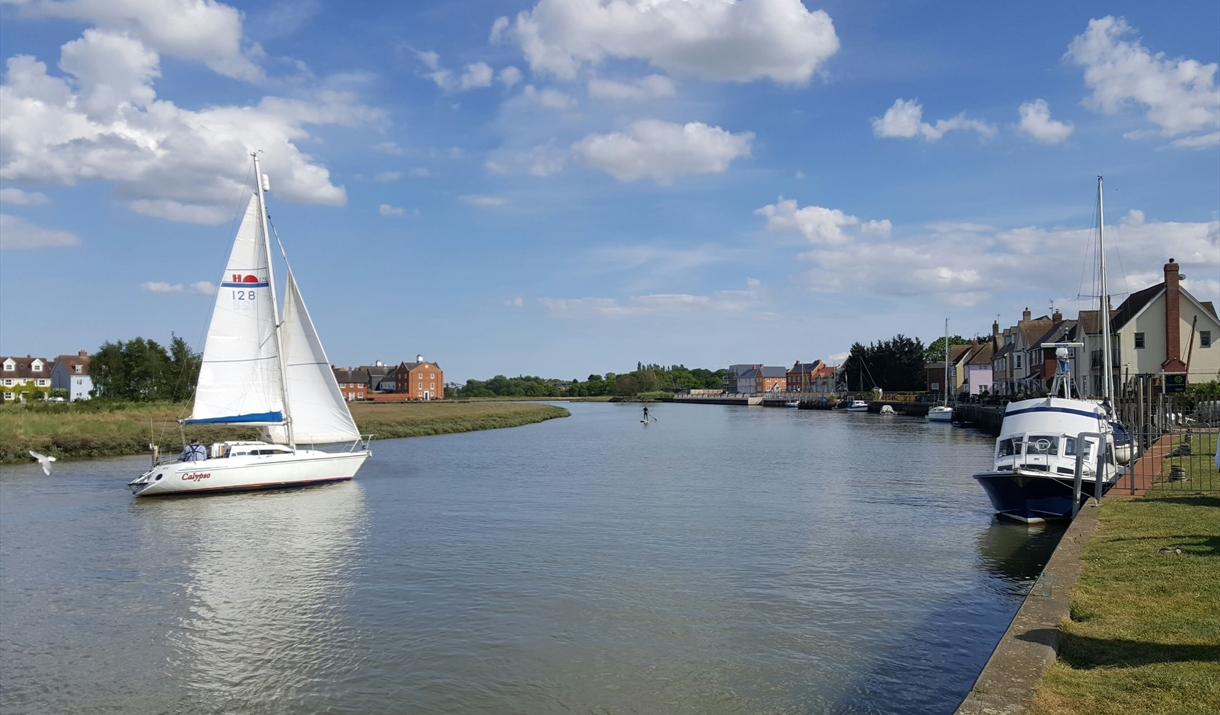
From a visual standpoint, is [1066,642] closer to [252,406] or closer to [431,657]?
[431,657]

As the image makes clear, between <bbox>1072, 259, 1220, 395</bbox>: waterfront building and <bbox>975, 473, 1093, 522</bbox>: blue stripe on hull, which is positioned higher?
<bbox>1072, 259, 1220, 395</bbox>: waterfront building

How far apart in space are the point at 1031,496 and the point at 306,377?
85.2 feet

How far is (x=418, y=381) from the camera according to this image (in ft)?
584

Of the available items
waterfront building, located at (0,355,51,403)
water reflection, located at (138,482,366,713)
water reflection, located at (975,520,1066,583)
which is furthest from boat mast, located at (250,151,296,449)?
waterfront building, located at (0,355,51,403)

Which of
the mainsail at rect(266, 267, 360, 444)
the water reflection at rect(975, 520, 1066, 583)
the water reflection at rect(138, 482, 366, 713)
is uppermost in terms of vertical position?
the mainsail at rect(266, 267, 360, 444)

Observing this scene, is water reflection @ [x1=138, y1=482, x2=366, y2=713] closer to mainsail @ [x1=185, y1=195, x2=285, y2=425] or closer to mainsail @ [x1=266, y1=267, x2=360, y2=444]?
mainsail @ [x1=185, y1=195, x2=285, y2=425]

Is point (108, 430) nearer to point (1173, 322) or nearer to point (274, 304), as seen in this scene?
point (274, 304)

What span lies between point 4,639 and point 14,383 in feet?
506

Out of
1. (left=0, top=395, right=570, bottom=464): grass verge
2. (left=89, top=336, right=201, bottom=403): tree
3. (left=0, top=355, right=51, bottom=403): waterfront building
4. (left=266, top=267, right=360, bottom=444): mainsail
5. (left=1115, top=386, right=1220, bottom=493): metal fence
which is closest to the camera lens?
(left=1115, top=386, right=1220, bottom=493): metal fence

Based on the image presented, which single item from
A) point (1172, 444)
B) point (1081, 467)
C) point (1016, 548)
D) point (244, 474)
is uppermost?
point (1081, 467)

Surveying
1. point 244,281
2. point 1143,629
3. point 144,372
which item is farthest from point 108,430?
point 1143,629

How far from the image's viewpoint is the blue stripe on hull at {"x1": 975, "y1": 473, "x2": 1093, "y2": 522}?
22.0m

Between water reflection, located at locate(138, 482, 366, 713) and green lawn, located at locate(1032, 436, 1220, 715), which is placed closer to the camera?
green lawn, located at locate(1032, 436, 1220, 715)

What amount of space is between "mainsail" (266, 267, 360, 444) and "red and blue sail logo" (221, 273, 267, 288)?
1.50 meters
